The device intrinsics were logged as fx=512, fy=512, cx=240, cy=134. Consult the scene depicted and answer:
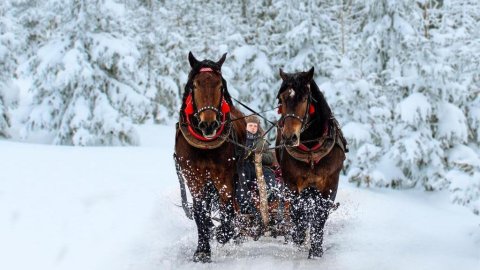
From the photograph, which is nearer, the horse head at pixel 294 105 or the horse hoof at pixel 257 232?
the horse head at pixel 294 105

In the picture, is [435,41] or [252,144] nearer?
Result: [252,144]

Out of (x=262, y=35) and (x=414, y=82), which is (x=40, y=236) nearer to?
(x=414, y=82)

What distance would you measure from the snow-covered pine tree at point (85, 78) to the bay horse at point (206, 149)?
14375 millimetres

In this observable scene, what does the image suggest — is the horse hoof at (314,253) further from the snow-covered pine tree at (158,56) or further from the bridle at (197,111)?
the snow-covered pine tree at (158,56)

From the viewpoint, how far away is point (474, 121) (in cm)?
1662

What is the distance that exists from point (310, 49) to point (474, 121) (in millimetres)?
7370

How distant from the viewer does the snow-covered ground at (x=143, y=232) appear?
596cm

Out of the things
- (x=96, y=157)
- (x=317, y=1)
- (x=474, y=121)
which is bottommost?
(x=96, y=157)

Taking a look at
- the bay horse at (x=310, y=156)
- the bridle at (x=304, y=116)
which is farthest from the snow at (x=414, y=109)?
the bridle at (x=304, y=116)

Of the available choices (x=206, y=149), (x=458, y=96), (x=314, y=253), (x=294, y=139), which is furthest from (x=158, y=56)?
(x=294, y=139)

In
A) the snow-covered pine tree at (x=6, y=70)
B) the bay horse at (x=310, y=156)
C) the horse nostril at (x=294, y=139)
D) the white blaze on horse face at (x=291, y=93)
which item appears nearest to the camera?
the horse nostril at (x=294, y=139)

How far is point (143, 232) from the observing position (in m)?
7.44

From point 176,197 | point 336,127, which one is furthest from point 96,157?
point 336,127

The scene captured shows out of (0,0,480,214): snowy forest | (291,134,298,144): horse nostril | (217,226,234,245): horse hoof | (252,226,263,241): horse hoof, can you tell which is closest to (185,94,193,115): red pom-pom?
(291,134,298,144): horse nostril
